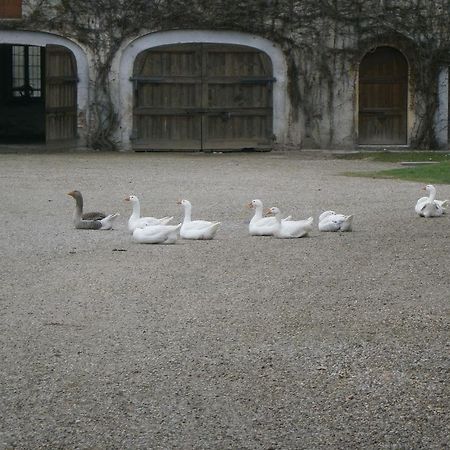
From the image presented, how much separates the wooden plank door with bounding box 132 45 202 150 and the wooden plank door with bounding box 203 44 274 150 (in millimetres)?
249

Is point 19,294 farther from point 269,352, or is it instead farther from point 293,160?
point 293,160

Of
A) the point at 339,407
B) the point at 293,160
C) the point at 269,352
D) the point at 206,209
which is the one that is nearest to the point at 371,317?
the point at 269,352

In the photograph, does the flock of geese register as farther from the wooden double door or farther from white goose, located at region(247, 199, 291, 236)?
the wooden double door

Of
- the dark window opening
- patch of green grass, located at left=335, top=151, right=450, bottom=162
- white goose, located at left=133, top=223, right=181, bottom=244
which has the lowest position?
white goose, located at left=133, top=223, right=181, bottom=244

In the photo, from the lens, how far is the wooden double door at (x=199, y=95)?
2880 cm

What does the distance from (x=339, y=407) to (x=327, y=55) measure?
2205 centimetres

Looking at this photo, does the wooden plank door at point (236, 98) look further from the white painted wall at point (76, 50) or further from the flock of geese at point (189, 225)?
the flock of geese at point (189, 225)

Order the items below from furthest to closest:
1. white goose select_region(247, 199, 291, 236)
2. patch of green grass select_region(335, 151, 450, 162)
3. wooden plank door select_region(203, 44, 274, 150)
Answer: wooden plank door select_region(203, 44, 274, 150) < patch of green grass select_region(335, 151, 450, 162) < white goose select_region(247, 199, 291, 236)

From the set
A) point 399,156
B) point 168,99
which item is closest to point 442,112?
point 399,156

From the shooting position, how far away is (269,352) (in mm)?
8562

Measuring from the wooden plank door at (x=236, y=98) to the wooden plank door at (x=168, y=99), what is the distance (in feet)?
0.82

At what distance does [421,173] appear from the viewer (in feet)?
72.8

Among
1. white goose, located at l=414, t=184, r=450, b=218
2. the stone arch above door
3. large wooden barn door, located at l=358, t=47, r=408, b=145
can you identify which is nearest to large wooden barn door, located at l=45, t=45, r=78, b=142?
the stone arch above door

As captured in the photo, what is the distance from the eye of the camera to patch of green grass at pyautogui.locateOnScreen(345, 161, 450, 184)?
2128 cm
